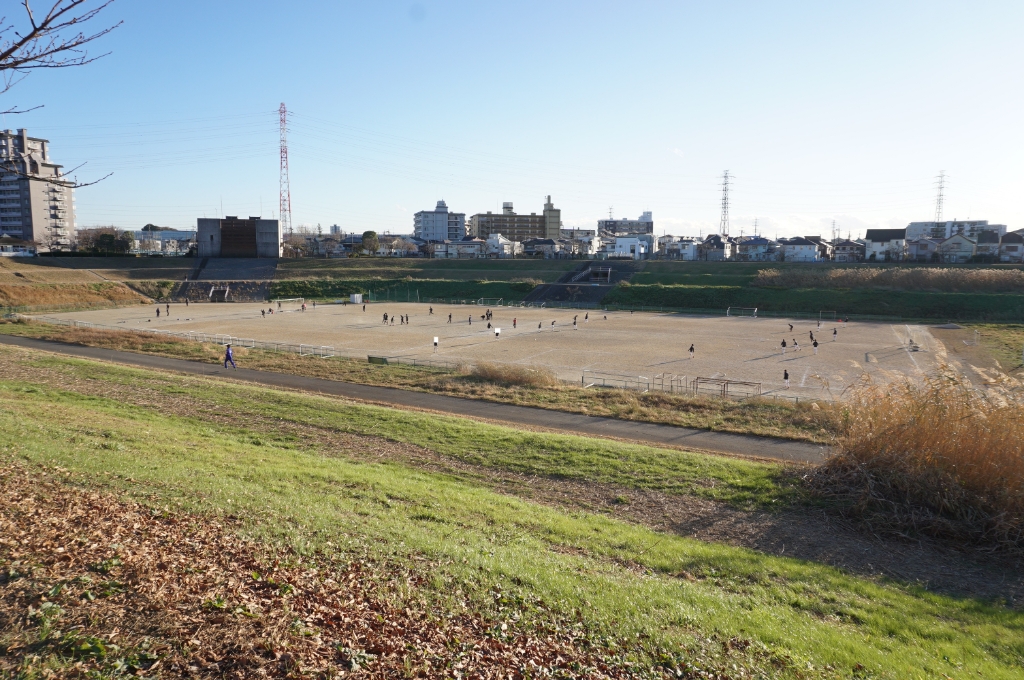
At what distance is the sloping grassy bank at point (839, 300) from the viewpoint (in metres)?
56.8

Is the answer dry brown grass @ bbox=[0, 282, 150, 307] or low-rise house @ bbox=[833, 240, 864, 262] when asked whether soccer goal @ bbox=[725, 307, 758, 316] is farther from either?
dry brown grass @ bbox=[0, 282, 150, 307]

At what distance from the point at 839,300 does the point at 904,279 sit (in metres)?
10.3

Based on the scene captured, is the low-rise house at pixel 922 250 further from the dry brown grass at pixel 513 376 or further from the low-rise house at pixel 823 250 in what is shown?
the dry brown grass at pixel 513 376

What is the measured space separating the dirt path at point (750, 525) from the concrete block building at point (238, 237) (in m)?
90.9

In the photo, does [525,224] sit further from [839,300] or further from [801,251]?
[839,300]

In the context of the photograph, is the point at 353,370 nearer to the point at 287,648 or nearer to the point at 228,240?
Answer: the point at 287,648

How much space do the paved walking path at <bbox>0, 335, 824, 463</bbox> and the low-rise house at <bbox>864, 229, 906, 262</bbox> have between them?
88.8 m

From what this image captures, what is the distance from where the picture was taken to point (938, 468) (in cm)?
1119

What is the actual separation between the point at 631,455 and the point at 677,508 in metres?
3.13

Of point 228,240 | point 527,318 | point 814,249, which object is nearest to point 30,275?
point 228,240

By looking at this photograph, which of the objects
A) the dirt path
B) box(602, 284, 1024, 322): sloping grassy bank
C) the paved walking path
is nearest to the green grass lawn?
the dirt path

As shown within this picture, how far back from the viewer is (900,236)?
95.6m

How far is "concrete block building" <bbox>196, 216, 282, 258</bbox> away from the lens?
95875 millimetres

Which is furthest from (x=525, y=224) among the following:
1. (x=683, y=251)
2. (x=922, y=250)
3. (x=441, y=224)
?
(x=922, y=250)
